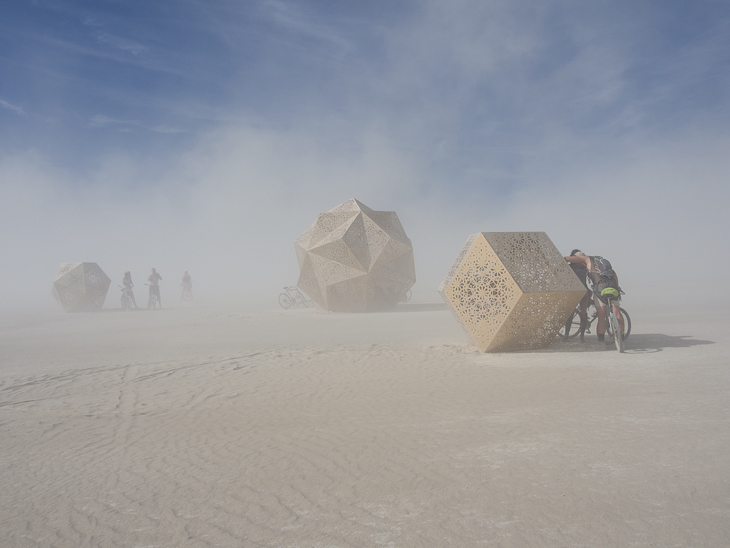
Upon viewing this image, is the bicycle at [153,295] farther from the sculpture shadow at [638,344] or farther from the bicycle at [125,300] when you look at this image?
the sculpture shadow at [638,344]

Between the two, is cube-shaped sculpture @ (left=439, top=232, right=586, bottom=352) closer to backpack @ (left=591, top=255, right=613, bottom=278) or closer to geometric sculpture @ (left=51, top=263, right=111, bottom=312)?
backpack @ (left=591, top=255, right=613, bottom=278)

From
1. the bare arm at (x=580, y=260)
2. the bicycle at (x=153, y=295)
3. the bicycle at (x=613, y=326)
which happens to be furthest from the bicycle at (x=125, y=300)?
the bicycle at (x=613, y=326)

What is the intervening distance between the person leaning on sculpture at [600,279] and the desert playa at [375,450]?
675mm

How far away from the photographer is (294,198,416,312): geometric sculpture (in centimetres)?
1805

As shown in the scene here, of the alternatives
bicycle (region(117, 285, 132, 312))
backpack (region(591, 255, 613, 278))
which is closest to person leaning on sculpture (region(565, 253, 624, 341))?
backpack (region(591, 255, 613, 278))

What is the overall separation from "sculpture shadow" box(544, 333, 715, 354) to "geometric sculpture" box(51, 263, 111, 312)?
23624 millimetres

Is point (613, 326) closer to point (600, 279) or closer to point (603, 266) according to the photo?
point (600, 279)

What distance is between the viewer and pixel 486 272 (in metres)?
8.72

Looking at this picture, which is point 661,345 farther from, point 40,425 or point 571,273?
point 40,425

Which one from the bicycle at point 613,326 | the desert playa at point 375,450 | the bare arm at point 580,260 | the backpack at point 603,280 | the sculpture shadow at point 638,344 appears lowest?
the desert playa at point 375,450

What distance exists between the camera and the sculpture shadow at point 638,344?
350 inches

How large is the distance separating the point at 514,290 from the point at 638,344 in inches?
123

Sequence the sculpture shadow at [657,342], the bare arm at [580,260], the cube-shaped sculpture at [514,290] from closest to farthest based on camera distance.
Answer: the cube-shaped sculpture at [514,290] < the sculpture shadow at [657,342] < the bare arm at [580,260]

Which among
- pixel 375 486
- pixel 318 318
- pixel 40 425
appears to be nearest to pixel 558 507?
pixel 375 486
